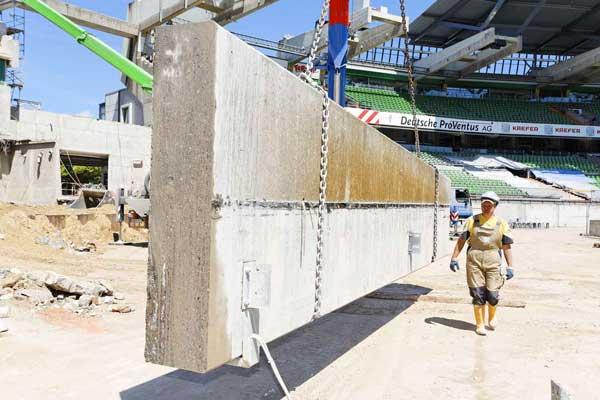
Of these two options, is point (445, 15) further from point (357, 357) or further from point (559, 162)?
point (357, 357)

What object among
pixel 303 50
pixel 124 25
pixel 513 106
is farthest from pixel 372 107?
pixel 124 25

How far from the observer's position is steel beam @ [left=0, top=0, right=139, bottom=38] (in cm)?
2630

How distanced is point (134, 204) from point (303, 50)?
2033 centimetres

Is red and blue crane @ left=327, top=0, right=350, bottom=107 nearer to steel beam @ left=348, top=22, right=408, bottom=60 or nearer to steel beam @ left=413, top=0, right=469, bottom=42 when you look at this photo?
steel beam @ left=348, top=22, right=408, bottom=60

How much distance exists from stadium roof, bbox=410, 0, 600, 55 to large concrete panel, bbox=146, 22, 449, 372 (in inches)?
1591

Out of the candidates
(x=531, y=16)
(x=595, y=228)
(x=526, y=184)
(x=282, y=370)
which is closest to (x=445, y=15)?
(x=531, y=16)

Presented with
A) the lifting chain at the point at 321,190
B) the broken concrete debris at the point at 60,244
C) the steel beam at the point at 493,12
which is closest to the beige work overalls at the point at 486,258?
the lifting chain at the point at 321,190

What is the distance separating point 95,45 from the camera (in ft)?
77.6

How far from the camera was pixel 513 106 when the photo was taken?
155ft

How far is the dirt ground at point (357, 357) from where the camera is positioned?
166 inches

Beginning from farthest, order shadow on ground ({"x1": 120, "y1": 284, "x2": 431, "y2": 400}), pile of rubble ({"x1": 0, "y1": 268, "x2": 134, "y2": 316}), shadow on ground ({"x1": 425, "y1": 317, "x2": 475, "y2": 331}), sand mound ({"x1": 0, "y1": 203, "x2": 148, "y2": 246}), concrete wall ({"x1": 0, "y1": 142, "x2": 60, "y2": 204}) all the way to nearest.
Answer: concrete wall ({"x1": 0, "y1": 142, "x2": 60, "y2": 204}), sand mound ({"x1": 0, "y1": 203, "x2": 148, "y2": 246}), pile of rubble ({"x1": 0, "y1": 268, "x2": 134, "y2": 316}), shadow on ground ({"x1": 425, "y1": 317, "x2": 475, "y2": 331}), shadow on ground ({"x1": 120, "y1": 284, "x2": 431, "y2": 400})

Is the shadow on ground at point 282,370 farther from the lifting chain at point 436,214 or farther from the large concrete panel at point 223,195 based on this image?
the large concrete panel at point 223,195

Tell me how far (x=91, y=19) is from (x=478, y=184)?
28.0 m

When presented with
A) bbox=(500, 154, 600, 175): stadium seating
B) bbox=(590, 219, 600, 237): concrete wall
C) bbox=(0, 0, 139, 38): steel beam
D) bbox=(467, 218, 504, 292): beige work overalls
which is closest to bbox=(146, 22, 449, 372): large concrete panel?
bbox=(467, 218, 504, 292): beige work overalls
